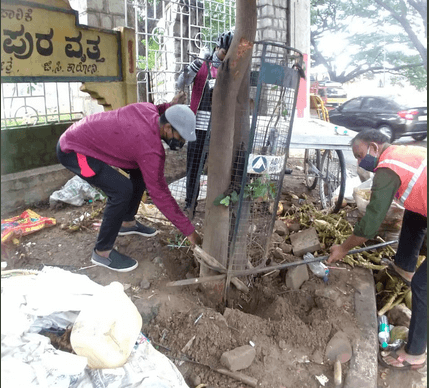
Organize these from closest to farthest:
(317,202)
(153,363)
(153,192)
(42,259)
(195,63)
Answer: (153,363) < (153,192) < (42,259) < (195,63) < (317,202)

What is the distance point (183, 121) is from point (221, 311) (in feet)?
4.68

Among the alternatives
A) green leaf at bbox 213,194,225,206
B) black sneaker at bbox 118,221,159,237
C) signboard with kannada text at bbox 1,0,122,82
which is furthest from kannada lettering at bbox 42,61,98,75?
green leaf at bbox 213,194,225,206

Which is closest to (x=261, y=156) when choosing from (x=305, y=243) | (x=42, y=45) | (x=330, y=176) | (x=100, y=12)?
(x=305, y=243)

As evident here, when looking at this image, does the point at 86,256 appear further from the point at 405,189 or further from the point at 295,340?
the point at 405,189

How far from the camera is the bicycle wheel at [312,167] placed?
5.63 meters

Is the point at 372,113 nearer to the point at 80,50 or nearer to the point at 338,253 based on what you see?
the point at 338,253

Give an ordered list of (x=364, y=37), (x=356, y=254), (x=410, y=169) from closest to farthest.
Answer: (x=410, y=169) → (x=356, y=254) → (x=364, y=37)

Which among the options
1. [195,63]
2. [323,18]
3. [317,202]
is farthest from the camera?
[323,18]

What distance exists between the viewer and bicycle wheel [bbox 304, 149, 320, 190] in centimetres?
563

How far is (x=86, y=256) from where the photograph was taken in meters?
3.30

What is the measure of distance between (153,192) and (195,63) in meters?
1.75

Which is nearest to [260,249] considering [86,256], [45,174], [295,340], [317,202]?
[295,340]

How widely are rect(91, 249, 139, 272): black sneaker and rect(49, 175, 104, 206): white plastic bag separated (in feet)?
4.77

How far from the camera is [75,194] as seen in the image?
4.46m
